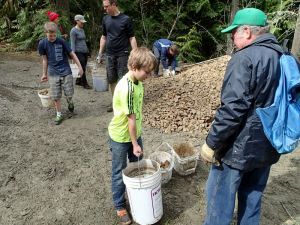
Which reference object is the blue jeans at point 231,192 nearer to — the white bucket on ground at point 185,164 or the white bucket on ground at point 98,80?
the white bucket on ground at point 185,164

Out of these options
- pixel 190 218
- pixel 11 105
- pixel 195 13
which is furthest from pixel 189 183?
pixel 195 13

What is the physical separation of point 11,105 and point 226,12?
30.6 feet

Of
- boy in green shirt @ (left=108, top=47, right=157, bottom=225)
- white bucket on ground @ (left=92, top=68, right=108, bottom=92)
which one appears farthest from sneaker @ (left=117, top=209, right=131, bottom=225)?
white bucket on ground @ (left=92, top=68, right=108, bottom=92)

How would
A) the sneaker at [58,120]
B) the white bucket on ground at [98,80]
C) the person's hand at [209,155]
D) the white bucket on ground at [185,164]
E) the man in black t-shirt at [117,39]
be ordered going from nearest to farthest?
the person's hand at [209,155]
the white bucket on ground at [185,164]
the man in black t-shirt at [117,39]
the sneaker at [58,120]
the white bucket on ground at [98,80]

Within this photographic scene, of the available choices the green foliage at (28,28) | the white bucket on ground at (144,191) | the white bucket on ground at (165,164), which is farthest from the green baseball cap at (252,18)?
the green foliage at (28,28)

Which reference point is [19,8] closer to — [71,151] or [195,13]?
[195,13]

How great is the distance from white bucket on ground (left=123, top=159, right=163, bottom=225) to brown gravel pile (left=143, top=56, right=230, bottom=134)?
2.20 metres

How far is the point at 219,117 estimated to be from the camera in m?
2.47

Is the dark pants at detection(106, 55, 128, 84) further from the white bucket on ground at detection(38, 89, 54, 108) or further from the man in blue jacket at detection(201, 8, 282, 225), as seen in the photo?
the man in blue jacket at detection(201, 8, 282, 225)

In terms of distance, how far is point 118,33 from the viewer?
586 centimetres

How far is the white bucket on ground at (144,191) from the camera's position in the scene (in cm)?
306

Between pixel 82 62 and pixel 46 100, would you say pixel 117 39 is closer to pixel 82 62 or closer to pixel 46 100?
pixel 46 100

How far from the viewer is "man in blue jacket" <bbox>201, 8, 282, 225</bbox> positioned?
2.35 meters

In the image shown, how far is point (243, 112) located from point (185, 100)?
3.81 metres
